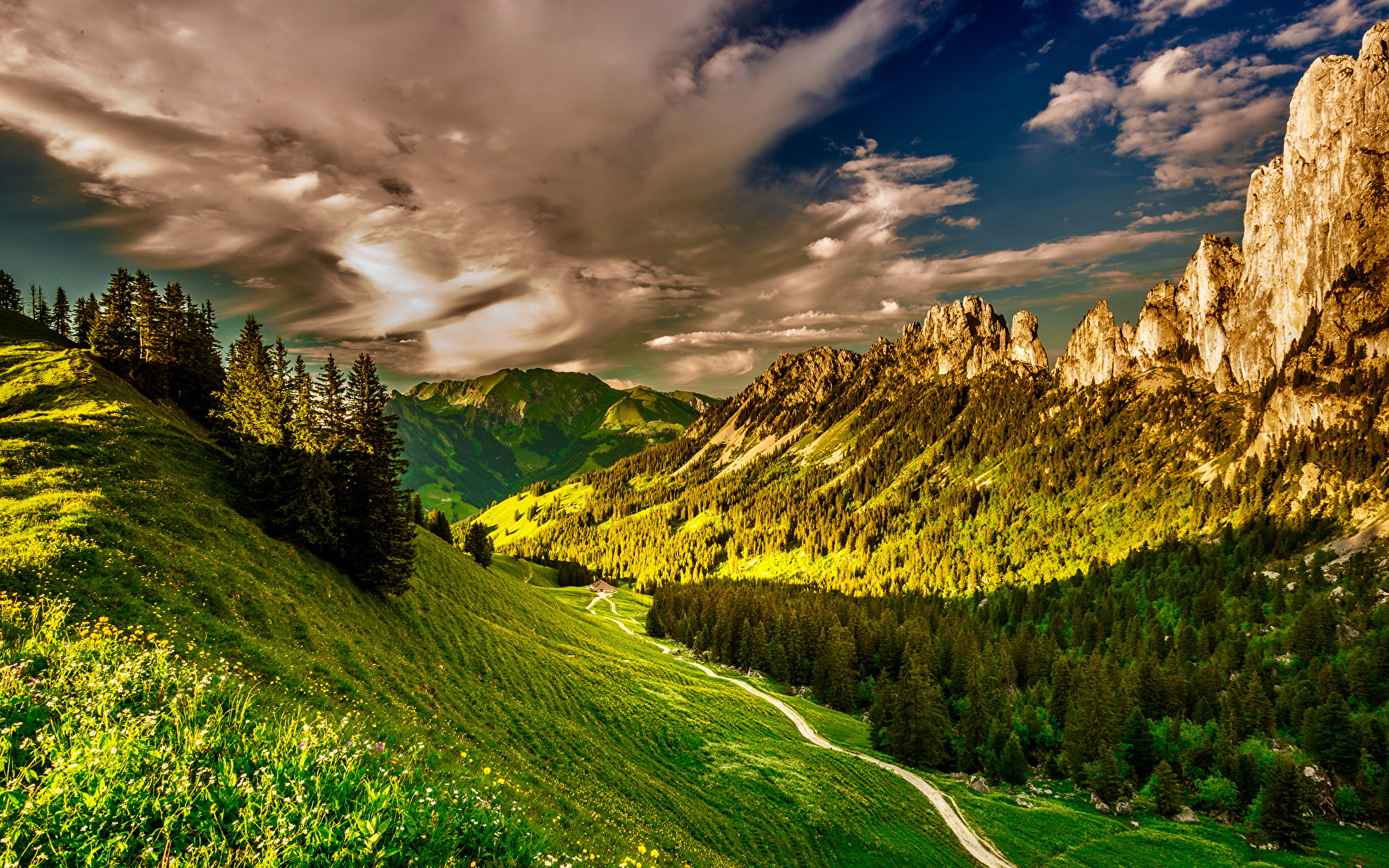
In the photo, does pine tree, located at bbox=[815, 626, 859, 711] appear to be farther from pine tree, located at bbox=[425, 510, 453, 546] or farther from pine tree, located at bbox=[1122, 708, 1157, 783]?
pine tree, located at bbox=[425, 510, 453, 546]

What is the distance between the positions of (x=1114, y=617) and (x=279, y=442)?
162 meters

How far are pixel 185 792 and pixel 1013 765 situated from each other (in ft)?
298

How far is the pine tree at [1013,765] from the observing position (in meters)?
70.1

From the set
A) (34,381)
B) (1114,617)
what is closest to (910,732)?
(1114,617)

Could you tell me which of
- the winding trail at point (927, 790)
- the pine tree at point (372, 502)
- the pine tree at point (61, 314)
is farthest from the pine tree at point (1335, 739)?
the pine tree at point (61, 314)

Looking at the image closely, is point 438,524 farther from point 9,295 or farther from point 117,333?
point 9,295

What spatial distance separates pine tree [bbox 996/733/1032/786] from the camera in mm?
70062

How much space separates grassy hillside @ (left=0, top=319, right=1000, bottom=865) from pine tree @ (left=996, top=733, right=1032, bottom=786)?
28.0 meters

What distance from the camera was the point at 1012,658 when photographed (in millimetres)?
105625

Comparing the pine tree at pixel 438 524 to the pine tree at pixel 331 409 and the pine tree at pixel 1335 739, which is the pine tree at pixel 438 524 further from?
the pine tree at pixel 1335 739

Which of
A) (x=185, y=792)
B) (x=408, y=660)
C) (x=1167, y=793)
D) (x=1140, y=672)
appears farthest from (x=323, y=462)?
(x=1140, y=672)

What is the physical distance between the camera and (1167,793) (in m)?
66.4

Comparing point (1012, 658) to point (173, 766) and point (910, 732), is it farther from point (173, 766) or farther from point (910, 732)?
point (173, 766)

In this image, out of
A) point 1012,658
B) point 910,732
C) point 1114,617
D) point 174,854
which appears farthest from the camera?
point 1114,617
